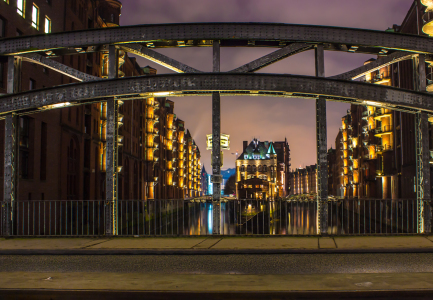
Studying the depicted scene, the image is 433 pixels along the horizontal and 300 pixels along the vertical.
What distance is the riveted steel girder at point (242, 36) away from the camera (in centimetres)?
1405

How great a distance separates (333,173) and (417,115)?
141307mm

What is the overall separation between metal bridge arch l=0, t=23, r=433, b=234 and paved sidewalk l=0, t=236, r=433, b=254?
1.02 metres

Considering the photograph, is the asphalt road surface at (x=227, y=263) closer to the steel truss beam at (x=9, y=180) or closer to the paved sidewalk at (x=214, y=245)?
the paved sidewalk at (x=214, y=245)

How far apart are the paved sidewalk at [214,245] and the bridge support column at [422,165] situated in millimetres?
905

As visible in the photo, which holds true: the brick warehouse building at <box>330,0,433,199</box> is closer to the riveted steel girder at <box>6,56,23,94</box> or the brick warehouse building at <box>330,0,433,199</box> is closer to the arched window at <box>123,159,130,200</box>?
the arched window at <box>123,159,130,200</box>

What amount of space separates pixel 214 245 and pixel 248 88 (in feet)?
16.9

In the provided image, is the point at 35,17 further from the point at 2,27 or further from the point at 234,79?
the point at 234,79

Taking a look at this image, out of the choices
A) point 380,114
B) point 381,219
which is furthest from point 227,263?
point 380,114

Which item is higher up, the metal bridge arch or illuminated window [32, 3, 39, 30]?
illuminated window [32, 3, 39, 30]

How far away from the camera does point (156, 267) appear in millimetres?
9375

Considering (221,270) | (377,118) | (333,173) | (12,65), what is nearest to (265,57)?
(221,270)

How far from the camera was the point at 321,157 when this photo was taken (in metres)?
14.1

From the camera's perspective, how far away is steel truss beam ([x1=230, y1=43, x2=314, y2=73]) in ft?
46.8

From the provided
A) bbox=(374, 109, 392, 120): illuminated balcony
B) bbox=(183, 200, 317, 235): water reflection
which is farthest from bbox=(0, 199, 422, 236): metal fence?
bbox=(374, 109, 392, 120): illuminated balcony
